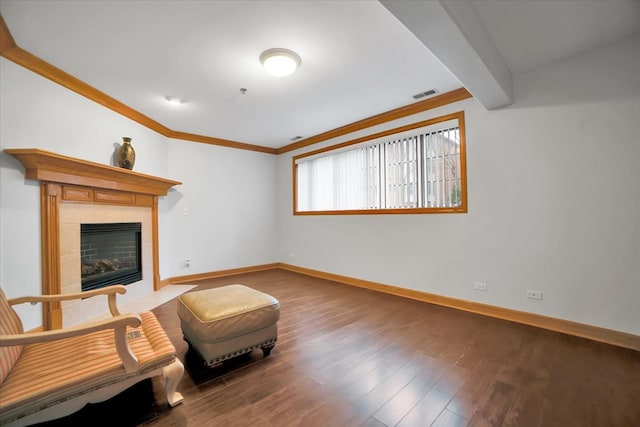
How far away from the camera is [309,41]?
225 centimetres

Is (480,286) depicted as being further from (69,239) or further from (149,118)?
(149,118)

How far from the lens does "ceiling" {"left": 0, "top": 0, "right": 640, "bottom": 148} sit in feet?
6.12

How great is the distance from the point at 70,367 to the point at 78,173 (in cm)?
229

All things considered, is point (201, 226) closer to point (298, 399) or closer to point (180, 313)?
point (180, 313)

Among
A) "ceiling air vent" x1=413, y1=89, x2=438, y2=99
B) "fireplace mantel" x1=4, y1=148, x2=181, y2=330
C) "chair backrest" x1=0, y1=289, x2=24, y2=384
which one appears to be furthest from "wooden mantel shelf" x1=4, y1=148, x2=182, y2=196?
"ceiling air vent" x1=413, y1=89, x2=438, y2=99


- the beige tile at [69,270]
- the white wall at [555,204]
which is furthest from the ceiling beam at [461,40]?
the beige tile at [69,270]

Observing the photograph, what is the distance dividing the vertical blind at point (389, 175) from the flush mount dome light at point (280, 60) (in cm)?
200

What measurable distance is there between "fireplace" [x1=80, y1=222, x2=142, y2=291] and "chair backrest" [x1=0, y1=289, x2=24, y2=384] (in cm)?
175

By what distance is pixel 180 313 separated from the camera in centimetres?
221

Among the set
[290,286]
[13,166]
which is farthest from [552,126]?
[13,166]

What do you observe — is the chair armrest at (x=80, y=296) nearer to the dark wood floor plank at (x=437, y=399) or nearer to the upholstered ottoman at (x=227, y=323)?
the upholstered ottoman at (x=227, y=323)

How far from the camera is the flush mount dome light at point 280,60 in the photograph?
2.37 meters

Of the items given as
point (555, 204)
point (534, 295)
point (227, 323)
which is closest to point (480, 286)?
point (534, 295)

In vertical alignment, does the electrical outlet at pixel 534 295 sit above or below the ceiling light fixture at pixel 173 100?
below
